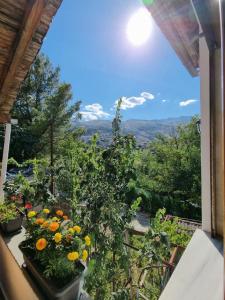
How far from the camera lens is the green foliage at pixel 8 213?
1.84m

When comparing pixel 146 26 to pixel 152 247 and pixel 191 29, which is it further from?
pixel 152 247

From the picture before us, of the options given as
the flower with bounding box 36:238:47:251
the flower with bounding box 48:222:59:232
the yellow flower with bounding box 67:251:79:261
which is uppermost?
the flower with bounding box 48:222:59:232

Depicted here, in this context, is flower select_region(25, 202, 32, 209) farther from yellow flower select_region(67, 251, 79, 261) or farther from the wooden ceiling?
yellow flower select_region(67, 251, 79, 261)

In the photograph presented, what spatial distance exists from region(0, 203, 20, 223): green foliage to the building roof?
1.78 m

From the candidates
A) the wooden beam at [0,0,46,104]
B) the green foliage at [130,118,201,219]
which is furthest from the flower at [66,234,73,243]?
the green foliage at [130,118,201,219]

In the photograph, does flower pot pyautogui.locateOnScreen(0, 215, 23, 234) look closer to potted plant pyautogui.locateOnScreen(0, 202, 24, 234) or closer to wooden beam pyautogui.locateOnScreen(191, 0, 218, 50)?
potted plant pyautogui.locateOnScreen(0, 202, 24, 234)

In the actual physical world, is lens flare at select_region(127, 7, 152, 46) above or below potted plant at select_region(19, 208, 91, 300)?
above

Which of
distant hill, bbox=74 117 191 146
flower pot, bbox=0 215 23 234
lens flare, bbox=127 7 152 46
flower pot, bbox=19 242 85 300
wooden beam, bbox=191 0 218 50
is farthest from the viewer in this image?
flower pot, bbox=0 215 23 234

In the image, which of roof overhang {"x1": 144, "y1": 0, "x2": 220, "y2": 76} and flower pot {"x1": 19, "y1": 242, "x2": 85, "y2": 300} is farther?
flower pot {"x1": 19, "y1": 242, "x2": 85, "y2": 300}

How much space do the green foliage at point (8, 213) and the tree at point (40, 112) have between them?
9.76 m

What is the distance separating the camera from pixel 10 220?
1.82 metres

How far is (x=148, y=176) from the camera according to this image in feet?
40.4

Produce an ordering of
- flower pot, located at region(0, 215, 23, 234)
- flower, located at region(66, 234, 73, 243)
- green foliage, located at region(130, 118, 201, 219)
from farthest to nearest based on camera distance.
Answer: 1. green foliage, located at region(130, 118, 201, 219)
2. flower pot, located at region(0, 215, 23, 234)
3. flower, located at region(66, 234, 73, 243)

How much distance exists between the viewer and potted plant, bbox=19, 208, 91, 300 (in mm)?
908
